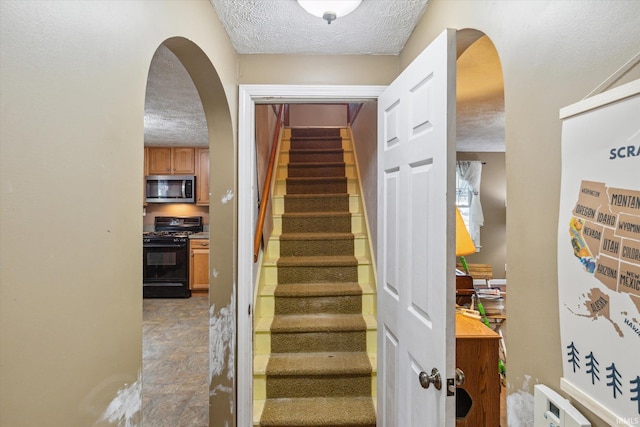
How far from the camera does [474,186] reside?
5.36 meters

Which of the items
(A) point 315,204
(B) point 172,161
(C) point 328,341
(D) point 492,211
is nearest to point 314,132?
(A) point 315,204

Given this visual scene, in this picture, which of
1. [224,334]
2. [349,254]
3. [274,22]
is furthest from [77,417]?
[349,254]

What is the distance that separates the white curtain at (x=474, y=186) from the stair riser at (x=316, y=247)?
3.17 metres

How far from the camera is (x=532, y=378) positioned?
801 millimetres

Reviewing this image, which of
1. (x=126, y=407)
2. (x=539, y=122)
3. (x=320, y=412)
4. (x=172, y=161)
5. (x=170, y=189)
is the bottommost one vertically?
(x=320, y=412)

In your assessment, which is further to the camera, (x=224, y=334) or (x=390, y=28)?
(x=224, y=334)

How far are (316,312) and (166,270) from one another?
3.40m

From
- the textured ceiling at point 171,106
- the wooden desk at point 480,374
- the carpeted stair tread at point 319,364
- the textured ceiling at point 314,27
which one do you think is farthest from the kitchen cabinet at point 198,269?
the wooden desk at point 480,374

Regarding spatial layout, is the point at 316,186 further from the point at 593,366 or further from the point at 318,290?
the point at 593,366

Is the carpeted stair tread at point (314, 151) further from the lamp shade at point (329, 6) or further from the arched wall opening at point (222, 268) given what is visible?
the lamp shade at point (329, 6)

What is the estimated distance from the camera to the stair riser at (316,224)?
3.22m

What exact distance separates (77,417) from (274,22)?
156 centimetres

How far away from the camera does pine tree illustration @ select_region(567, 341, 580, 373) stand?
64 cm

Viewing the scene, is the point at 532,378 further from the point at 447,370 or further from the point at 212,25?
the point at 212,25
